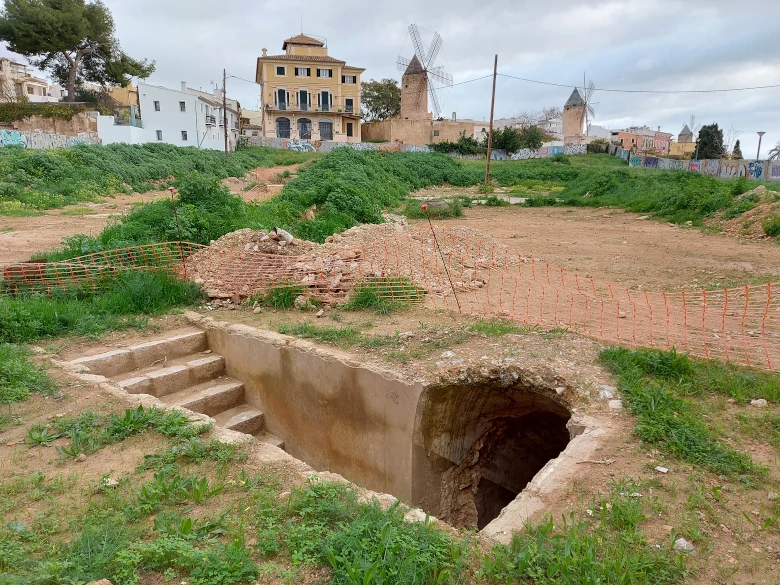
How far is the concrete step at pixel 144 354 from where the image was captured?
5.64 meters

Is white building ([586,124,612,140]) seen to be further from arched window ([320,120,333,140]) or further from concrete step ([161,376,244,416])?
concrete step ([161,376,244,416])

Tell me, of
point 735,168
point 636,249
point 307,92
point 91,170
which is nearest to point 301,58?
point 307,92

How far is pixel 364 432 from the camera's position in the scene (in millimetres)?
5789

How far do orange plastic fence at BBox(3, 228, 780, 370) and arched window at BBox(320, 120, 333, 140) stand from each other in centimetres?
4242

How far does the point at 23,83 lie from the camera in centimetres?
5272

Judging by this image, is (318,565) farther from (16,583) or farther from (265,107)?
(265,107)

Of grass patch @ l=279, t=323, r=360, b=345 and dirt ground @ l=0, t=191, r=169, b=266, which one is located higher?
dirt ground @ l=0, t=191, r=169, b=266

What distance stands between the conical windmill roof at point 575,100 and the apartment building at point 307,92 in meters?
23.3

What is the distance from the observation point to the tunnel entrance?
532 centimetres

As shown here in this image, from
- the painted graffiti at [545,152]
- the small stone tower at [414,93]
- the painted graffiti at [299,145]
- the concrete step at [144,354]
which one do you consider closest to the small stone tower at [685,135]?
the painted graffiti at [545,152]

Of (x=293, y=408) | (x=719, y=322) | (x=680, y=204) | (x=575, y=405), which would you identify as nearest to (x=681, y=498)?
(x=575, y=405)

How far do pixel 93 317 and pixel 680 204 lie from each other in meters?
16.4

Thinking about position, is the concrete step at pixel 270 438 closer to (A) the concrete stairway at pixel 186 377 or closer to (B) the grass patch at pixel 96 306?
(A) the concrete stairway at pixel 186 377

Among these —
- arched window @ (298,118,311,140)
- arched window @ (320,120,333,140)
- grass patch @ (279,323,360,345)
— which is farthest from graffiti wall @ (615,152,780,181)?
arched window @ (298,118,311,140)
